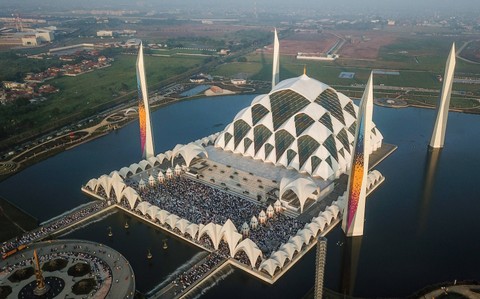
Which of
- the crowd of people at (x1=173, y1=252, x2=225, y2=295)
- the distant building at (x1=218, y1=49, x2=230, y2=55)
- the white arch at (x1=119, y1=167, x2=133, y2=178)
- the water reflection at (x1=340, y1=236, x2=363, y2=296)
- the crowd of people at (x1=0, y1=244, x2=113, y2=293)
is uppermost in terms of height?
the distant building at (x1=218, y1=49, x2=230, y2=55)

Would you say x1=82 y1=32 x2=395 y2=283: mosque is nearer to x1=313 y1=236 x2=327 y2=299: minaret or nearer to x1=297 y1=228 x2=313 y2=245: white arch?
x1=297 y1=228 x2=313 y2=245: white arch

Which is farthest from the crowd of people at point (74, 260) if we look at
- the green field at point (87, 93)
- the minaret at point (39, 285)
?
the green field at point (87, 93)

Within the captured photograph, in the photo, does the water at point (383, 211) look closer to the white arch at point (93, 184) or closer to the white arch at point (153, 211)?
the white arch at point (153, 211)


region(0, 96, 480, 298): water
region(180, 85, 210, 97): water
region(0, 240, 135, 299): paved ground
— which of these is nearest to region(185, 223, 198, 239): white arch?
region(0, 96, 480, 298): water

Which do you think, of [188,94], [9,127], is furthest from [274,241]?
[188,94]

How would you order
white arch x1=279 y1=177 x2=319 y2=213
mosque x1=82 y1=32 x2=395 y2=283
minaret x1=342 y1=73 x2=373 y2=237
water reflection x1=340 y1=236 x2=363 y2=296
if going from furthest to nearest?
white arch x1=279 y1=177 x2=319 y2=213 → mosque x1=82 y1=32 x2=395 y2=283 → minaret x1=342 y1=73 x2=373 y2=237 → water reflection x1=340 y1=236 x2=363 y2=296
